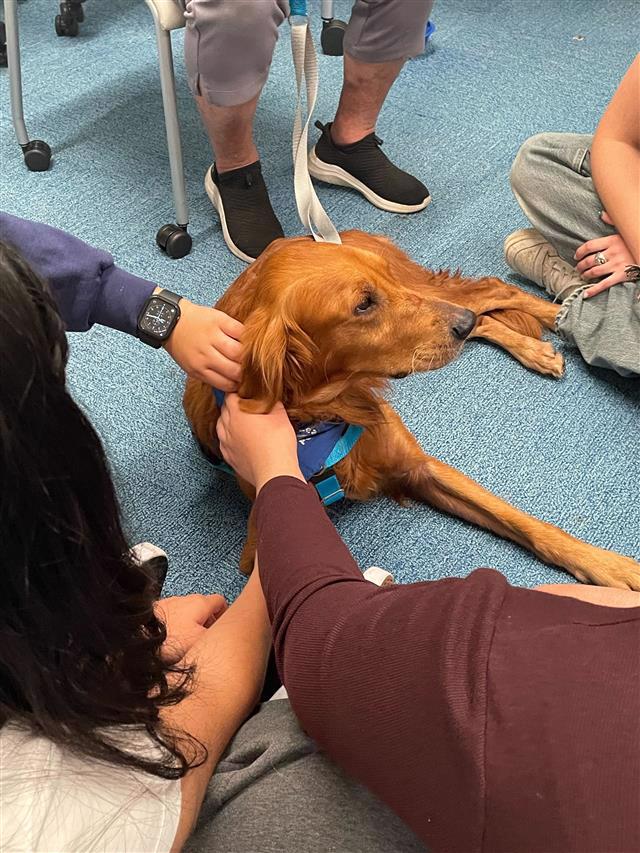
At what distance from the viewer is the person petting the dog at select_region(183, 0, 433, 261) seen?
1.82 metres

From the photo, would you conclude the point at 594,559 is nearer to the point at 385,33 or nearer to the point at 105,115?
the point at 385,33

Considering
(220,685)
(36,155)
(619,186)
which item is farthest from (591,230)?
(36,155)

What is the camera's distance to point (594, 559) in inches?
55.7

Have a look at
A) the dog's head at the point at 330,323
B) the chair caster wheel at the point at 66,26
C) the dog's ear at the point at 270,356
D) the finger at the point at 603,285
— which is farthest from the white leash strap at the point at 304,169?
the chair caster wheel at the point at 66,26

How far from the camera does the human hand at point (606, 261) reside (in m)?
1.80

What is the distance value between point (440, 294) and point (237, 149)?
81 cm

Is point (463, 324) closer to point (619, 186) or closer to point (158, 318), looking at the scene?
point (158, 318)

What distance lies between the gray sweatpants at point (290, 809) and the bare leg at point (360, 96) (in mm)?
1966

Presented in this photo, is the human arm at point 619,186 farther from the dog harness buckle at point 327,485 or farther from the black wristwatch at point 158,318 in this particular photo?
the black wristwatch at point 158,318

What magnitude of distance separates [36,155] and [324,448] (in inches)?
64.8

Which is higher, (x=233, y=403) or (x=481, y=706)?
(x=481, y=706)

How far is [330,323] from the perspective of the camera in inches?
50.1

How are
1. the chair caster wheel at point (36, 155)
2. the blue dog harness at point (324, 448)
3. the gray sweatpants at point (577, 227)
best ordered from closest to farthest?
the blue dog harness at point (324, 448) < the gray sweatpants at point (577, 227) < the chair caster wheel at point (36, 155)

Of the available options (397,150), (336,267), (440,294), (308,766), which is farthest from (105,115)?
(308,766)
